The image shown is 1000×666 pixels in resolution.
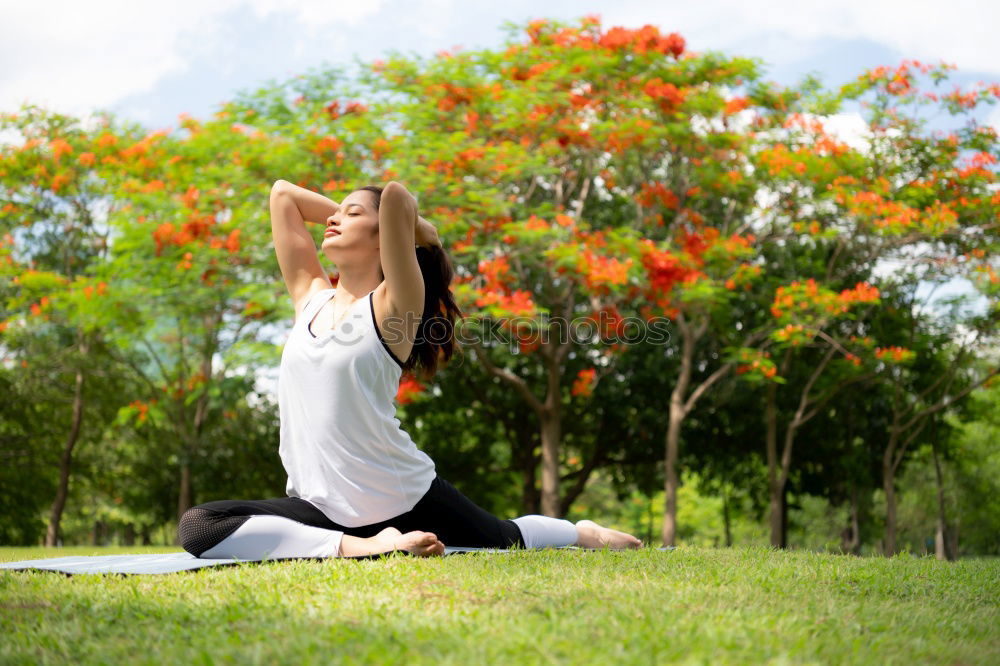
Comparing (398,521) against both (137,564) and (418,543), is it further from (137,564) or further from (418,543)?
(137,564)

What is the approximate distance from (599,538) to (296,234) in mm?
2176

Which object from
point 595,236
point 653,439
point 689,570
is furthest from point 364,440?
point 653,439

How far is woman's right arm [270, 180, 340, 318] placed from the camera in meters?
4.59

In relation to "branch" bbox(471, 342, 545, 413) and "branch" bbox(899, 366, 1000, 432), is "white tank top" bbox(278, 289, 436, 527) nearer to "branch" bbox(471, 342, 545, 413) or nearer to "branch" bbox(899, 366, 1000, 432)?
"branch" bbox(471, 342, 545, 413)

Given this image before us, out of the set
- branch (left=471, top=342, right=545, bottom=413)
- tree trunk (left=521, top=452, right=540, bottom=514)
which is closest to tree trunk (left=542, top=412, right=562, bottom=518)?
branch (left=471, top=342, right=545, bottom=413)

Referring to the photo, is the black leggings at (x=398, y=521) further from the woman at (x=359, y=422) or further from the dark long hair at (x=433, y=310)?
the dark long hair at (x=433, y=310)

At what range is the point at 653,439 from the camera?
17172 millimetres

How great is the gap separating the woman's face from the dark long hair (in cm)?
12

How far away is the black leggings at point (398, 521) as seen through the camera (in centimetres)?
390

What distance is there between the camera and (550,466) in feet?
44.8

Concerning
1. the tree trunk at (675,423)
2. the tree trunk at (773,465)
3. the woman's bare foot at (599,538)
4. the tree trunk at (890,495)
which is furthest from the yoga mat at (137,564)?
the tree trunk at (890,495)

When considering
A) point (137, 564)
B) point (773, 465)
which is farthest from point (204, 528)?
point (773, 465)

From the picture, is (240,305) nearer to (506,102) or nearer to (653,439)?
(506,102)

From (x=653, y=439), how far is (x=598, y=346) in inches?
90.8
